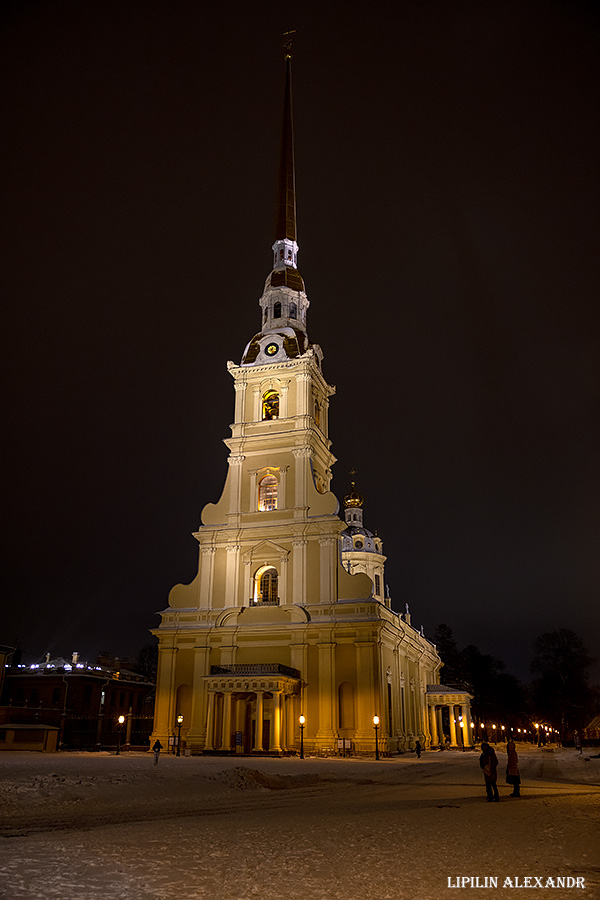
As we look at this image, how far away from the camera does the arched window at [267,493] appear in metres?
50.4

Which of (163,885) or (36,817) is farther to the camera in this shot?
(36,817)

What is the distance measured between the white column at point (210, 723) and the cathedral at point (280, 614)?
0.06m

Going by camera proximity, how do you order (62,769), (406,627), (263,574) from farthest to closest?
1. (406,627)
2. (263,574)
3. (62,769)

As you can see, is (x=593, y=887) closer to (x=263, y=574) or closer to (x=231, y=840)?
(x=231, y=840)

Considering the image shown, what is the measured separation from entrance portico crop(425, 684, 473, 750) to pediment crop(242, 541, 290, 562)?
24734 millimetres

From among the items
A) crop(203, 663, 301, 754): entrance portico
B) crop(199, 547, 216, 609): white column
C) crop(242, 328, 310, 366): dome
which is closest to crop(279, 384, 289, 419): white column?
crop(242, 328, 310, 366): dome

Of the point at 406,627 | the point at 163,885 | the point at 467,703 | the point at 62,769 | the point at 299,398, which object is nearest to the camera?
the point at 163,885

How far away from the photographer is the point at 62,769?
21500mm

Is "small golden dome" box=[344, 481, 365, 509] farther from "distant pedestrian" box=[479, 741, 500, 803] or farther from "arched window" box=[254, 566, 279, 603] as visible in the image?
"distant pedestrian" box=[479, 741, 500, 803]

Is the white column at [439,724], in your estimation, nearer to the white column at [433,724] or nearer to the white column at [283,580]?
the white column at [433,724]

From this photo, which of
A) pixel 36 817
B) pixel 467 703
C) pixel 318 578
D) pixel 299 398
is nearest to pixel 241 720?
pixel 318 578

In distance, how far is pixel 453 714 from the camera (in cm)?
6388

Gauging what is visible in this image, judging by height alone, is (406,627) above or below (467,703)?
above

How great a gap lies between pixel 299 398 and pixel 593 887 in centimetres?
4443
